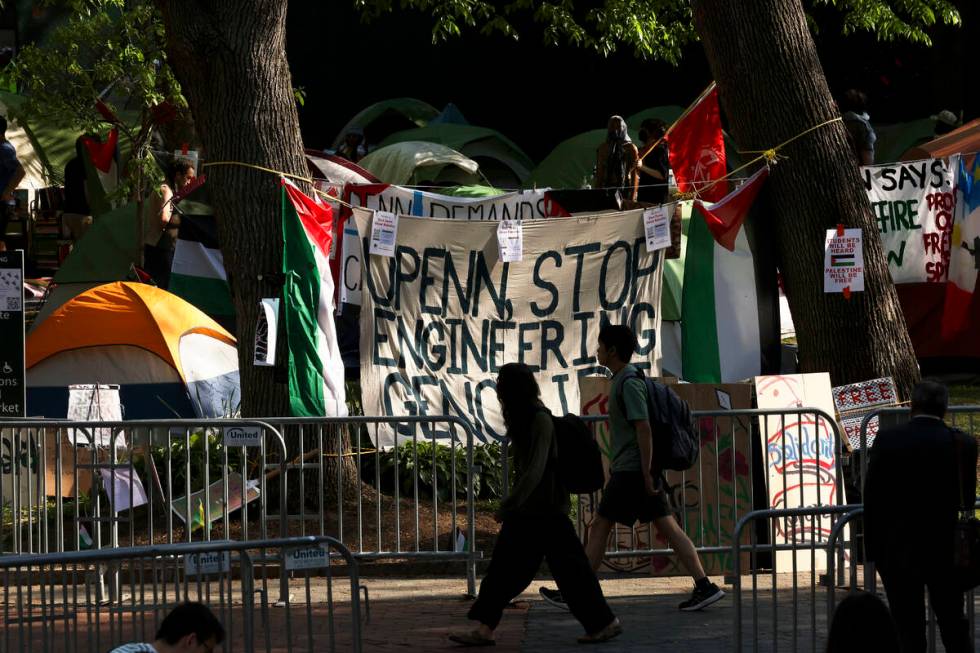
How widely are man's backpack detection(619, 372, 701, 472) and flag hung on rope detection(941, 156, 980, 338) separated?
16.7ft

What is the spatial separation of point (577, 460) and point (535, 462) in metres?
0.23

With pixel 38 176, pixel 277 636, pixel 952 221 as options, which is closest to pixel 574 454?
pixel 277 636

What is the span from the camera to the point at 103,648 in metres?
7.74

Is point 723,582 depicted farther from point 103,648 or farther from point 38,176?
point 38,176

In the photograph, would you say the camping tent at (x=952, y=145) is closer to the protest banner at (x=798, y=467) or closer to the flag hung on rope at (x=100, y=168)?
the protest banner at (x=798, y=467)

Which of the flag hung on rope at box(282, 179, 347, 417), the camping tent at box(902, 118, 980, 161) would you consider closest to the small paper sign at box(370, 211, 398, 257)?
the flag hung on rope at box(282, 179, 347, 417)

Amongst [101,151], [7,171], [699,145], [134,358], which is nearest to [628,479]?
[699,145]

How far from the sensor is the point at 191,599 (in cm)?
874

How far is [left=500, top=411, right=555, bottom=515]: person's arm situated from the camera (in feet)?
26.3

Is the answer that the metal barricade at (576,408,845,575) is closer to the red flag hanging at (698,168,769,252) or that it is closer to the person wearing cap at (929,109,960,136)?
the red flag hanging at (698,168,769,252)

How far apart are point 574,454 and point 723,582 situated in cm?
224

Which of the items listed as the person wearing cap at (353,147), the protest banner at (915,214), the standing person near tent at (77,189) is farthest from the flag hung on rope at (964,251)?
the standing person near tent at (77,189)

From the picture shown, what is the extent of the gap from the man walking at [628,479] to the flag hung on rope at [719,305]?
8.04 feet

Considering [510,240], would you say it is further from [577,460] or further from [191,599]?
[191,599]
